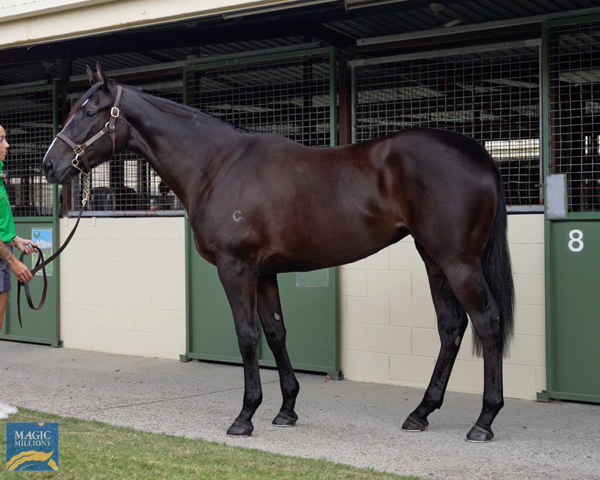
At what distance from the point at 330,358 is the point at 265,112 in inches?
87.7

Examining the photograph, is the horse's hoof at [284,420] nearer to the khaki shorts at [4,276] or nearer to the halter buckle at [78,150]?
the khaki shorts at [4,276]

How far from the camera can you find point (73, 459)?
163 inches

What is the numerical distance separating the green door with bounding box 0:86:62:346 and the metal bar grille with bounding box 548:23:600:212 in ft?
16.6

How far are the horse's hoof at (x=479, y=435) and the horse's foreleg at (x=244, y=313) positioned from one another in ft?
4.23

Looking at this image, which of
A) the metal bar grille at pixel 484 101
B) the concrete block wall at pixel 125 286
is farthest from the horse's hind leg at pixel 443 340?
the concrete block wall at pixel 125 286

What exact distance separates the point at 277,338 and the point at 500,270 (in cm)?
145

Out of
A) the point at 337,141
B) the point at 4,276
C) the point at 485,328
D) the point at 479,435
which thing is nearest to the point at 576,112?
the point at 337,141

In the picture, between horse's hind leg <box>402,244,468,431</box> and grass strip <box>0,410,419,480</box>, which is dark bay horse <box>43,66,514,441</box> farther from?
grass strip <box>0,410,419,480</box>

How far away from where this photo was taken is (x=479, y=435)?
15.8 feet

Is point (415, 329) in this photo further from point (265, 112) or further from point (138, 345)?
point (138, 345)

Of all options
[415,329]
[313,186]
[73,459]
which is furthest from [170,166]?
[415,329]

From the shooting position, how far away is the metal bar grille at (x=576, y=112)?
586 cm

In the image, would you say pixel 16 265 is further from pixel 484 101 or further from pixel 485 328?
pixel 484 101

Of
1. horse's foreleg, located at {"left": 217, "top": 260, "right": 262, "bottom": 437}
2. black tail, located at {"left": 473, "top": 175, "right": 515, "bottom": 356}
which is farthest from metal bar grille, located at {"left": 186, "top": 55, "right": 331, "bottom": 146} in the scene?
black tail, located at {"left": 473, "top": 175, "right": 515, "bottom": 356}
